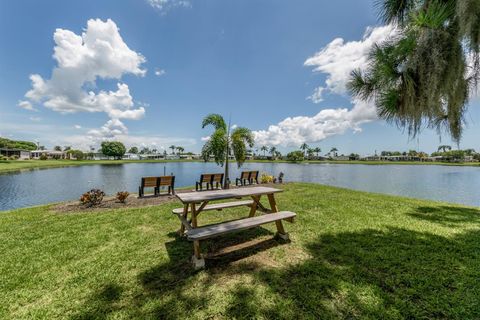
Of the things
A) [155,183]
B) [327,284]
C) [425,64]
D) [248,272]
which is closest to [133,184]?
[155,183]

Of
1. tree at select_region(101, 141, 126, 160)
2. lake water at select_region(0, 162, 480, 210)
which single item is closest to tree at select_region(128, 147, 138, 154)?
tree at select_region(101, 141, 126, 160)

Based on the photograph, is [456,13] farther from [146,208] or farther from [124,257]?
[146,208]

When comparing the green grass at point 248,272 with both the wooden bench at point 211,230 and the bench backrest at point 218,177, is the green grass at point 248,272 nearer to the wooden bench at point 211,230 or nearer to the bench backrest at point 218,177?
the wooden bench at point 211,230

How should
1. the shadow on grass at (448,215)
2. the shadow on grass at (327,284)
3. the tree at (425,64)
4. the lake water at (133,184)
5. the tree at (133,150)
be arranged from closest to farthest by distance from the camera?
the shadow on grass at (327,284)
the tree at (425,64)
the shadow on grass at (448,215)
the lake water at (133,184)
the tree at (133,150)

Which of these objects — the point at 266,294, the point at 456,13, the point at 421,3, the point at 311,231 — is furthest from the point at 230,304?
the point at 421,3

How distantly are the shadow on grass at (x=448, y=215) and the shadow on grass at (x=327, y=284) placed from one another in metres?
1.94

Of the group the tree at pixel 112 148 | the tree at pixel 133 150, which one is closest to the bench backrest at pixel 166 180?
the tree at pixel 112 148

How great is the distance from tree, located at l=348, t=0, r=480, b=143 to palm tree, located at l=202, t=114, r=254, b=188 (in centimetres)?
700

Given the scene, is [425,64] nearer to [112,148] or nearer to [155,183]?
[155,183]

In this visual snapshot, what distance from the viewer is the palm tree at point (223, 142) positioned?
1020 cm

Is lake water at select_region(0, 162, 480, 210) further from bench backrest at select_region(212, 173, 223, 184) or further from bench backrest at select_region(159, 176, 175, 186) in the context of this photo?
bench backrest at select_region(212, 173, 223, 184)

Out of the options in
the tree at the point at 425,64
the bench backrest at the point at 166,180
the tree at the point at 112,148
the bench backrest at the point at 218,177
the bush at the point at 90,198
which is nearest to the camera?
the tree at the point at 425,64

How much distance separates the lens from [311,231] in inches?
182

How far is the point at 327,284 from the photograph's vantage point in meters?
2.69
